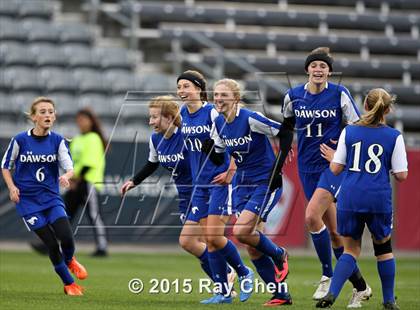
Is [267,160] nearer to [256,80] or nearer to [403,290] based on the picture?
[403,290]

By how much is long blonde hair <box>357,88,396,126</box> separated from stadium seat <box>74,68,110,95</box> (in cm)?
1401

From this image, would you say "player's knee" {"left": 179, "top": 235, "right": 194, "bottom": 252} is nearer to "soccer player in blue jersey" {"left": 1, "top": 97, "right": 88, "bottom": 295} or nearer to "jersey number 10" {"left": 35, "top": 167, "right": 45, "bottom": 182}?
"soccer player in blue jersey" {"left": 1, "top": 97, "right": 88, "bottom": 295}

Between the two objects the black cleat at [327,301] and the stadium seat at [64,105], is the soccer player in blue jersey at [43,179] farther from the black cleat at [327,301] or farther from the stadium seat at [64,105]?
the stadium seat at [64,105]

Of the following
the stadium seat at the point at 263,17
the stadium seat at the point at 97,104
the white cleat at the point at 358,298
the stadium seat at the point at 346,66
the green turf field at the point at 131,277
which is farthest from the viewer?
the stadium seat at the point at 263,17

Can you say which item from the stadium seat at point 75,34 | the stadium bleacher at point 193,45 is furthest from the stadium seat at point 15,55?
the stadium seat at point 75,34

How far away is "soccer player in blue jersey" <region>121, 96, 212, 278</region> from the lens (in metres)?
10.4

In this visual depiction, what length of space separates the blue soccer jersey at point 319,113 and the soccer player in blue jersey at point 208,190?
30.9 inches

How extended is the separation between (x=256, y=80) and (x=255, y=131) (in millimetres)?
14146

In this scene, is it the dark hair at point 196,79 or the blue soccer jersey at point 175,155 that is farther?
the blue soccer jersey at point 175,155

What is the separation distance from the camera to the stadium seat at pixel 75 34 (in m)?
23.6

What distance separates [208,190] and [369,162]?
2.02 meters

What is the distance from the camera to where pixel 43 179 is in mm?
10680

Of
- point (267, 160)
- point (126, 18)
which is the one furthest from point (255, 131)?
point (126, 18)

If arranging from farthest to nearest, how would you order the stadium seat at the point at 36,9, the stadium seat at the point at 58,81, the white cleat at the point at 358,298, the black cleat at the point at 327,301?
the stadium seat at the point at 36,9 < the stadium seat at the point at 58,81 < the white cleat at the point at 358,298 < the black cleat at the point at 327,301
